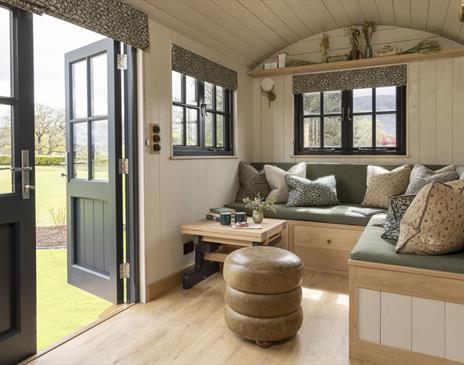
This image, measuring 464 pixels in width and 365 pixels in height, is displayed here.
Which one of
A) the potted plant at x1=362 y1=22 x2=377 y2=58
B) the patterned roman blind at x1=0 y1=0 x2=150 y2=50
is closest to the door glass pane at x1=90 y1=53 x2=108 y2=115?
the patterned roman blind at x1=0 y1=0 x2=150 y2=50

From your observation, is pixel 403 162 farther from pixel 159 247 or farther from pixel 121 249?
pixel 121 249

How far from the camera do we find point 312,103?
426 cm

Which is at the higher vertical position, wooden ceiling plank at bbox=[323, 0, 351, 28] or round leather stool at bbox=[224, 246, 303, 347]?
wooden ceiling plank at bbox=[323, 0, 351, 28]

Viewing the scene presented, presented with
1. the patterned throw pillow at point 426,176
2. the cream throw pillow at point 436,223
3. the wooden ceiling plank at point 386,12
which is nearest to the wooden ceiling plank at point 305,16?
the wooden ceiling plank at point 386,12

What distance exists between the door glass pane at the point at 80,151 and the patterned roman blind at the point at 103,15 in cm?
77

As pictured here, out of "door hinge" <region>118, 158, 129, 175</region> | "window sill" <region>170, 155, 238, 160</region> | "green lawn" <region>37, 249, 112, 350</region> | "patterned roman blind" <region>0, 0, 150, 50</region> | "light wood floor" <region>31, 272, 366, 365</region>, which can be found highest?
"patterned roman blind" <region>0, 0, 150, 50</region>

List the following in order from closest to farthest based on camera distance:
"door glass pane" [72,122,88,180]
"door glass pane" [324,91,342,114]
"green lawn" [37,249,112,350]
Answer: "green lawn" [37,249,112,350]
"door glass pane" [72,122,88,180]
"door glass pane" [324,91,342,114]

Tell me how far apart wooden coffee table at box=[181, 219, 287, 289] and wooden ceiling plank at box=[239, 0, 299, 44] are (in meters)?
1.80

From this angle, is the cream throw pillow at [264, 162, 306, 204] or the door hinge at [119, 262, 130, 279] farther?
the cream throw pillow at [264, 162, 306, 204]

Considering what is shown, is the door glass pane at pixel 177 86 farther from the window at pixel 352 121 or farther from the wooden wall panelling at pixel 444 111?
the wooden wall panelling at pixel 444 111

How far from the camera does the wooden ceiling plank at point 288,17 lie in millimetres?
3175

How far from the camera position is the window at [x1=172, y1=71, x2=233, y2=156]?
10.7ft

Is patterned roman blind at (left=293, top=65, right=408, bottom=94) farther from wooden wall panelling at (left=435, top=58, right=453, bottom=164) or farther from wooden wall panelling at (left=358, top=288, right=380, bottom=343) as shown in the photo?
wooden wall panelling at (left=358, top=288, right=380, bottom=343)

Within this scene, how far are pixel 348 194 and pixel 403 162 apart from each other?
634 millimetres
